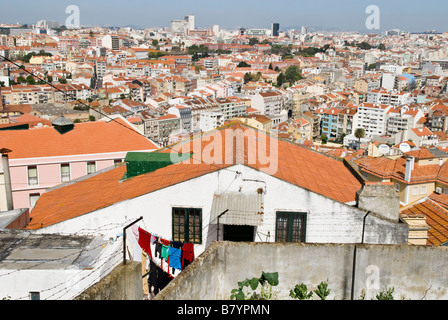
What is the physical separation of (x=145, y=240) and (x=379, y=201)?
321 centimetres

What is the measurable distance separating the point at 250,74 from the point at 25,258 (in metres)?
110

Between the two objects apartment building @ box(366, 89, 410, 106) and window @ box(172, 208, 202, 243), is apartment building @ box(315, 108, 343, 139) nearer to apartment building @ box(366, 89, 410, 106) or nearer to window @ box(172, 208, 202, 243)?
apartment building @ box(366, 89, 410, 106)

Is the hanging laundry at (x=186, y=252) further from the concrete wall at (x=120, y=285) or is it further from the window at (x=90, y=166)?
the window at (x=90, y=166)

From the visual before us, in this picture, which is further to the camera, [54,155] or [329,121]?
[329,121]

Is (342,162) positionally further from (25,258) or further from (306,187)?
(25,258)

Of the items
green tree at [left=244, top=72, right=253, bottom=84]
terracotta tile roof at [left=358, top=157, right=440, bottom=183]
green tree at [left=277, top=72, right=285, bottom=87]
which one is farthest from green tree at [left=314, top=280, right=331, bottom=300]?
green tree at [left=277, top=72, right=285, bottom=87]

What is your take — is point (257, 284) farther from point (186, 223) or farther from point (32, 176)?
point (32, 176)

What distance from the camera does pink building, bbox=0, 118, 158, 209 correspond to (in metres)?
13.1

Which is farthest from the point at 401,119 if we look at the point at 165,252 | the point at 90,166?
the point at 165,252

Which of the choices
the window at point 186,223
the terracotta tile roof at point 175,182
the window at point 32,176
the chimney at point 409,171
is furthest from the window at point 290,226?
the window at point 32,176

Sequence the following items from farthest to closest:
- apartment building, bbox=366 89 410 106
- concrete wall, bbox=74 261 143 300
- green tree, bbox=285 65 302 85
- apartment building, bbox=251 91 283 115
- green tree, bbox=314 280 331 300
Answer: green tree, bbox=285 65 302 85, apartment building, bbox=366 89 410 106, apartment building, bbox=251 91 283 115, green tree, bbox=314 280 331 300, concrete wall, bbox=74 261 143 300

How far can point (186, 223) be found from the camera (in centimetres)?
638

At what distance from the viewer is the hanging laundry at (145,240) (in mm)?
6062

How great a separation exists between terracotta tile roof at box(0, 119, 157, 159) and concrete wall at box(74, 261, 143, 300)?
9.71 m
